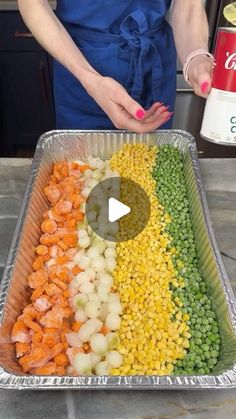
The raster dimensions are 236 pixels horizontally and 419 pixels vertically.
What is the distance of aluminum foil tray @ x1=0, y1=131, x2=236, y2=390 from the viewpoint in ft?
2.30

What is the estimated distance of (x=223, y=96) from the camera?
26.9 inches

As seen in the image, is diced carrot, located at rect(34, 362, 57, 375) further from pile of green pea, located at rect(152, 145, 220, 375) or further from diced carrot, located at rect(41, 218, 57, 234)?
diced carrot, located at rect(41, 218, 57, 234)

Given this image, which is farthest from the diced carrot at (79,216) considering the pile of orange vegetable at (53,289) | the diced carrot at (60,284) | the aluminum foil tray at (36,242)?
the diced carrot at (60,284)

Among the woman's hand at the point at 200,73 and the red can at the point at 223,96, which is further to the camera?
the woman's hand at the point at 200,73

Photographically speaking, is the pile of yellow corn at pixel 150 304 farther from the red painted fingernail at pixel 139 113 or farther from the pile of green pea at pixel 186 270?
the red painted fingernail at pixel 139 113

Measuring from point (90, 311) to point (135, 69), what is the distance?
76cm

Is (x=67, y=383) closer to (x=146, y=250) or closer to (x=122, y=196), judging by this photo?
(x=146, y=250)

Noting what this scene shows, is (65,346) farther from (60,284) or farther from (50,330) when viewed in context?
(60,284)

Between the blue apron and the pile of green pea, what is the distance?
0.77 ft

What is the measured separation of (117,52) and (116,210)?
1.63 feet

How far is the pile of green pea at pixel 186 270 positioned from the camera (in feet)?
2.58

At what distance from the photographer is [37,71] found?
2062 mm

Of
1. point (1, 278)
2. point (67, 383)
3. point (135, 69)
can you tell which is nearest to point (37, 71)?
point (135, 69)

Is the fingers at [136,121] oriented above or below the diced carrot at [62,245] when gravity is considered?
above
